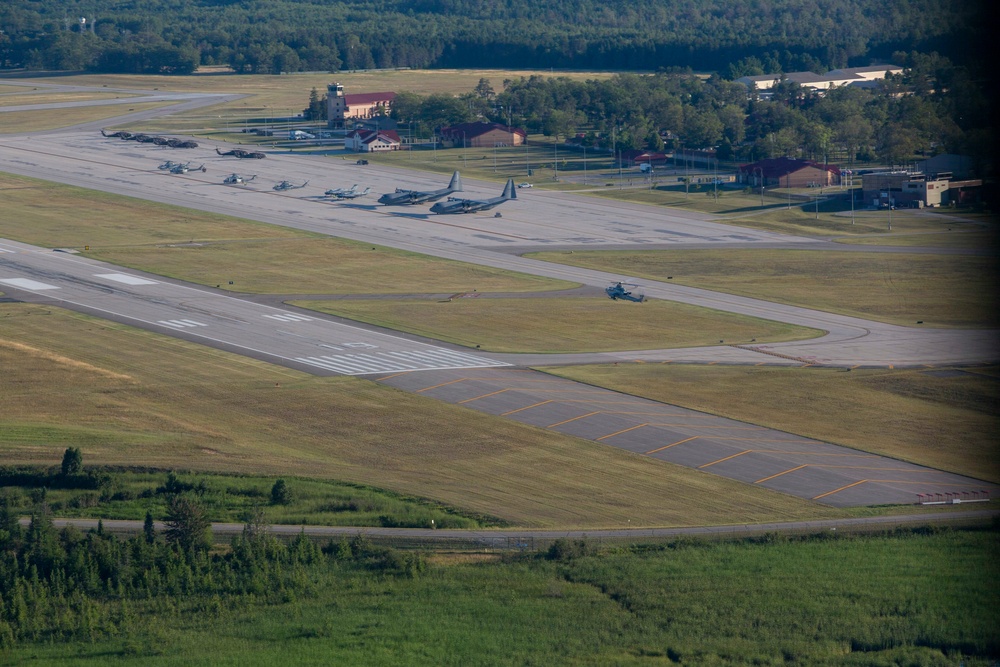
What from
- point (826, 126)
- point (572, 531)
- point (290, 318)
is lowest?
point (572, 531)

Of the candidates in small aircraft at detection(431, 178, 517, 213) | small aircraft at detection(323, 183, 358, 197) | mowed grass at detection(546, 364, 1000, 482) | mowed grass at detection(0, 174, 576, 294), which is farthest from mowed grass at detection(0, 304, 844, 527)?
small aircraft at detection(323, 183, 358, 197)

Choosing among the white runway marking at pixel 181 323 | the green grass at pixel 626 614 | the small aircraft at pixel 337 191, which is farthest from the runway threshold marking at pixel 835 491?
the small aircraft at pixel 337 191

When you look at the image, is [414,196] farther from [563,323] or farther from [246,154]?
[563,323]

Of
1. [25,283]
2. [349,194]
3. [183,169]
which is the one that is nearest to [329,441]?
[25,283]

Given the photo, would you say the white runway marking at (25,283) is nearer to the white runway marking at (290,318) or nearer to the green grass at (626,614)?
the white runway marking at (290,318)

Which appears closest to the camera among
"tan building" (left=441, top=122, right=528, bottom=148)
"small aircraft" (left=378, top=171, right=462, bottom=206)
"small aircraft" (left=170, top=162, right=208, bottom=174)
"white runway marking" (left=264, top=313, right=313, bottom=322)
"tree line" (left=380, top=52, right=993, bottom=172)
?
"white runway marking" (left=264, top=313, right=313, bottom=322)

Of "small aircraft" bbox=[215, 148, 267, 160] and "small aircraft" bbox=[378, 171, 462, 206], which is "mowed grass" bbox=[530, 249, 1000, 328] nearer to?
"small aircraft" bbox=[378, 171, 462, 206]

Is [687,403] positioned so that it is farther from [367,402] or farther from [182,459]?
[182,459]
